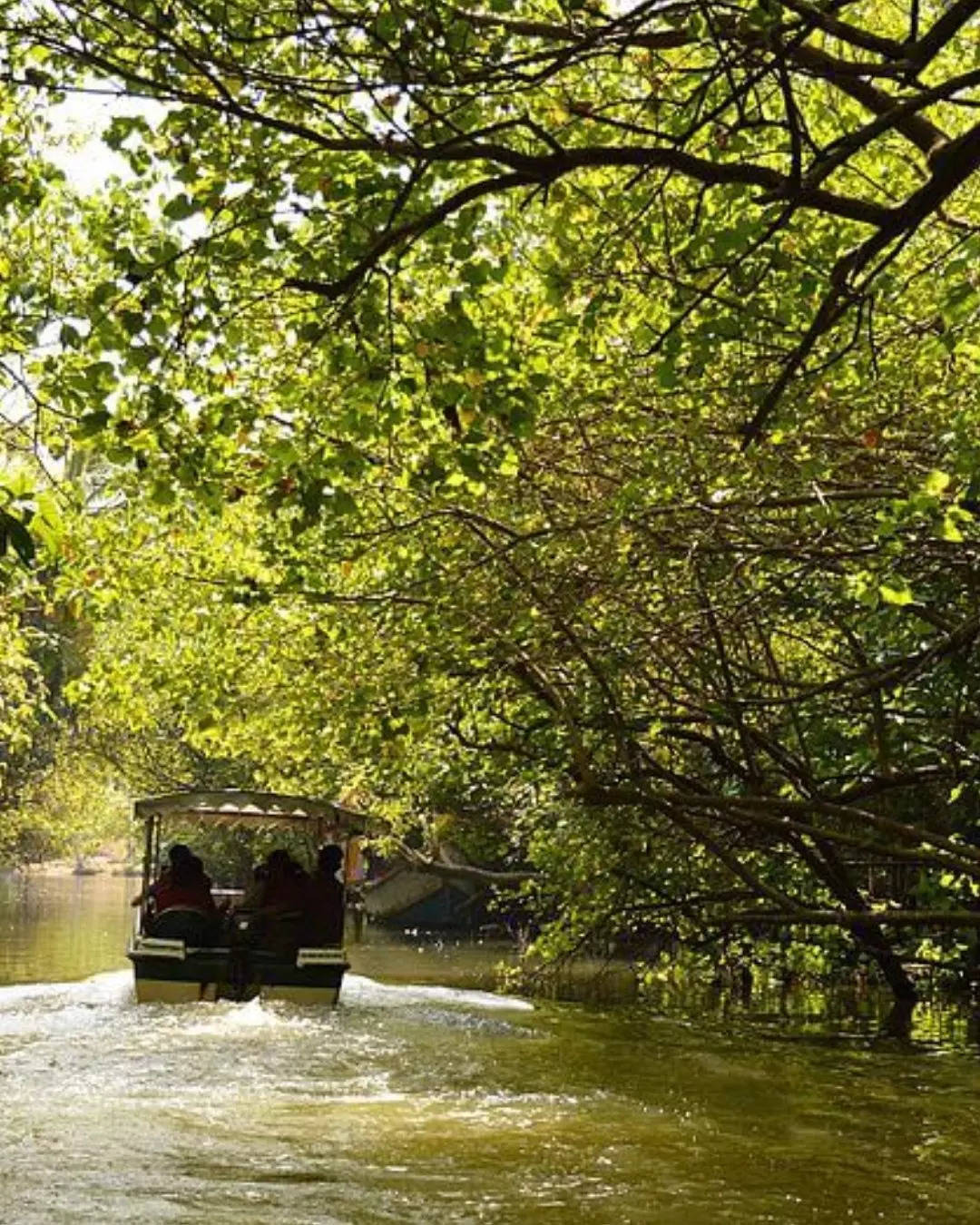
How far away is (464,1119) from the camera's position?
1304 cm

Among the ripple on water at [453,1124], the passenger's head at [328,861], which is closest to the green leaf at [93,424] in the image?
the ripple on water at [453,1124]

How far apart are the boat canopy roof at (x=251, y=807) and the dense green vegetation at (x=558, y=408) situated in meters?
0.76

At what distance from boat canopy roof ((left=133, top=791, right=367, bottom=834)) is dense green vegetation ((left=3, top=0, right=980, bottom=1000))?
0.76m

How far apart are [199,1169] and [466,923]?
1294 inches

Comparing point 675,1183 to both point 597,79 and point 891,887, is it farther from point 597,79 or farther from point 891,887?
point 891,887

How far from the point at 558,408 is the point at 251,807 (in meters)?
11.4

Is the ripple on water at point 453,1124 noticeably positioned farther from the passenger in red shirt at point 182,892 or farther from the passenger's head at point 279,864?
the passenger's head at point 279,864

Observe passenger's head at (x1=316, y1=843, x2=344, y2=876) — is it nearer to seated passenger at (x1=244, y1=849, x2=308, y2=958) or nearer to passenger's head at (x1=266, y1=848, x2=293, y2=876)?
seated passenger at (x1=244, y1=849, x2=308, y2=958)

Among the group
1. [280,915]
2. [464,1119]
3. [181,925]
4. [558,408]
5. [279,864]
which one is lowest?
[464,1119]

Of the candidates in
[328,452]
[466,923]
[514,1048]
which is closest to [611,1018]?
[514,1048]

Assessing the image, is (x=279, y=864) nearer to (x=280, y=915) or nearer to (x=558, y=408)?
(x=280, y=915)

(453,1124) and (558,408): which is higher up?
(558,408)

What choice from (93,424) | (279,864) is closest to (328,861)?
(279,864)

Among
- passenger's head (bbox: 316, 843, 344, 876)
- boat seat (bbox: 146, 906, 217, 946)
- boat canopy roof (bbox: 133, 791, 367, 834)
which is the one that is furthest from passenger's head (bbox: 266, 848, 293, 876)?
boat seat (bbox: 146, 906, 217, 946)
